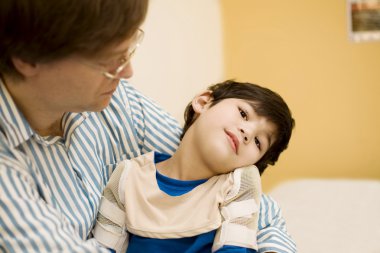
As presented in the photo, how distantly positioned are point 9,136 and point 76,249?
293 millimetres

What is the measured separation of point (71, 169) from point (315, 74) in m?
2.03

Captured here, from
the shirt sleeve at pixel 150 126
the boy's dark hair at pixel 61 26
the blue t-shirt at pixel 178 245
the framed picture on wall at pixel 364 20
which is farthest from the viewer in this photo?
the framed picture on wall at pixel 364 20

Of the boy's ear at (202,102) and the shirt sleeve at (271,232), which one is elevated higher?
the boy's ear at (202,102)

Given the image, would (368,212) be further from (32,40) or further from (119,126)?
(32,40)

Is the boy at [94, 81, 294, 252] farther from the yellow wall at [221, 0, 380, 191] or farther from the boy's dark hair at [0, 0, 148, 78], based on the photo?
the yellow wall at [221, 0, 380, 191]

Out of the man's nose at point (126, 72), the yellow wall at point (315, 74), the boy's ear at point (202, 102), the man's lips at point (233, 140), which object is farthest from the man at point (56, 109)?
the yellow wall at point (315, 74)

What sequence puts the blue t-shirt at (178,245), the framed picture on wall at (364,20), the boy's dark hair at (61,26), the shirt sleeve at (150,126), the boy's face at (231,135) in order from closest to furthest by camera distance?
the boy's dark hair at (61,26) < the blue t-shirt at (178,245) < the boy's face at (231,135) < the shirt sleeve at (150,126) < the framed picture on wall at (364,20)

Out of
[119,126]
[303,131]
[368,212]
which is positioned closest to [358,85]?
[303,131]

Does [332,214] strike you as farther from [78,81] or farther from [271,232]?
[78,81]

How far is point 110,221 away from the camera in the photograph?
135 cm

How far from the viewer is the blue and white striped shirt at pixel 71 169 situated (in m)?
1.04

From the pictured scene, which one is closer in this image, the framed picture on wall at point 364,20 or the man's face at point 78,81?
the man's face at point 78,81

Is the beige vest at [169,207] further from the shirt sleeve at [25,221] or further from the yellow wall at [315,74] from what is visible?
the yellow wall at [315,74]

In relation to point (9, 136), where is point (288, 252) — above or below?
below
